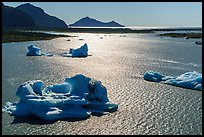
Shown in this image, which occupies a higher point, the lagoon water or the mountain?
the mountain

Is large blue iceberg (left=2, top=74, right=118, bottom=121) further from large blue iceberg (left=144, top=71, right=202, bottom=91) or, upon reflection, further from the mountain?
the mountain

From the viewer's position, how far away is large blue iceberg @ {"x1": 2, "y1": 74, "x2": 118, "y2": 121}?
20.0 metres

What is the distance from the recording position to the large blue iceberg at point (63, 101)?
20.0 m

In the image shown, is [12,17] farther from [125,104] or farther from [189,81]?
[125,104]

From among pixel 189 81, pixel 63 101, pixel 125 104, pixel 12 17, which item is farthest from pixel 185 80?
pixel 12 17

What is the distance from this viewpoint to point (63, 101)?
20672 millimetres

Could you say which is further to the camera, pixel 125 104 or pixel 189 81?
pixel 189 81

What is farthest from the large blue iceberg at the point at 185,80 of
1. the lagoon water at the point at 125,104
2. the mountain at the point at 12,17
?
the mountain at the point at 12,17

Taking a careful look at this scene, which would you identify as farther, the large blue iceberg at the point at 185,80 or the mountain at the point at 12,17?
the mountain at the point at 12,17

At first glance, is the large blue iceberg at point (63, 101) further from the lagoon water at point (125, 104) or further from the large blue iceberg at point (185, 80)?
the large blue iceberg at point (185, 80)

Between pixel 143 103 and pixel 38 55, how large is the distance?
32.9 m

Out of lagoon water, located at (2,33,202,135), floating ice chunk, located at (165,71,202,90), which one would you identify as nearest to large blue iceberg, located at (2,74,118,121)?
lagoon water, located at (2,33,202,135)

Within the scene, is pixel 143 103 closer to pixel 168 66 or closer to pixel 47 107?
pixel 47 107

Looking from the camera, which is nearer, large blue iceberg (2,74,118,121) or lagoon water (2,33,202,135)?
lagoon water (2,33,202,135)
